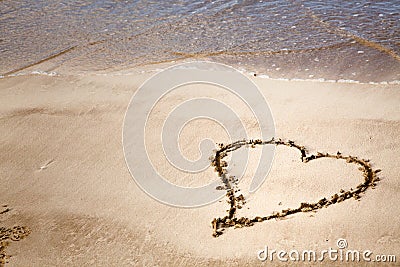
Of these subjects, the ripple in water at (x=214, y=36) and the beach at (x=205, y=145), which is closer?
the beach at (x=205, y=145)

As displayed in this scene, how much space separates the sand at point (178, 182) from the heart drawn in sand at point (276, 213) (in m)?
0.04

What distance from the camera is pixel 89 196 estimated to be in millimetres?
3135

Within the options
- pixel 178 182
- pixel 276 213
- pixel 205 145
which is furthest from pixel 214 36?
pixel 276 213

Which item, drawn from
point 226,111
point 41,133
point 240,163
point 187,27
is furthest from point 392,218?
point 187,27

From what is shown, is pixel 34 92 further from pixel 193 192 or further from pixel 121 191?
pixel 193 192

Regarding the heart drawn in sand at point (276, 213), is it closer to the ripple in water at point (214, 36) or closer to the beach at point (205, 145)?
the beach at point (205, 145)

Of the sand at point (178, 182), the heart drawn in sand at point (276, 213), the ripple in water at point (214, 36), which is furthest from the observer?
the ripple in water at point (214, 36)

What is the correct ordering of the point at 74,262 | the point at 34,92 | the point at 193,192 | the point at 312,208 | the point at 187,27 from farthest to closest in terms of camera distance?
the point at 187,27 → the point at 34,92 → the point at 193,192 → the point at 312,208 → the point at 74,262

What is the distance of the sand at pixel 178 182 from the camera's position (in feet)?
8.73

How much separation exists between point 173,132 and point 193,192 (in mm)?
853

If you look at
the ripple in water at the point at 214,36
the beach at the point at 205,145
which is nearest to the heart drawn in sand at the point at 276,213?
the beach at the point at 205,145

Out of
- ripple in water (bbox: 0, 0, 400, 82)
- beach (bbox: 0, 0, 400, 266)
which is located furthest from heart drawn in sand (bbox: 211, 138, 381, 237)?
ripple in water (bbox: 0, 0, 400, 82)

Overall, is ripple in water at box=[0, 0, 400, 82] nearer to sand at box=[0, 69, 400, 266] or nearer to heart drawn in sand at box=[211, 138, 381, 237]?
sand at box=[0, 69, 400, 266]

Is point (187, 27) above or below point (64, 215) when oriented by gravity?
above
